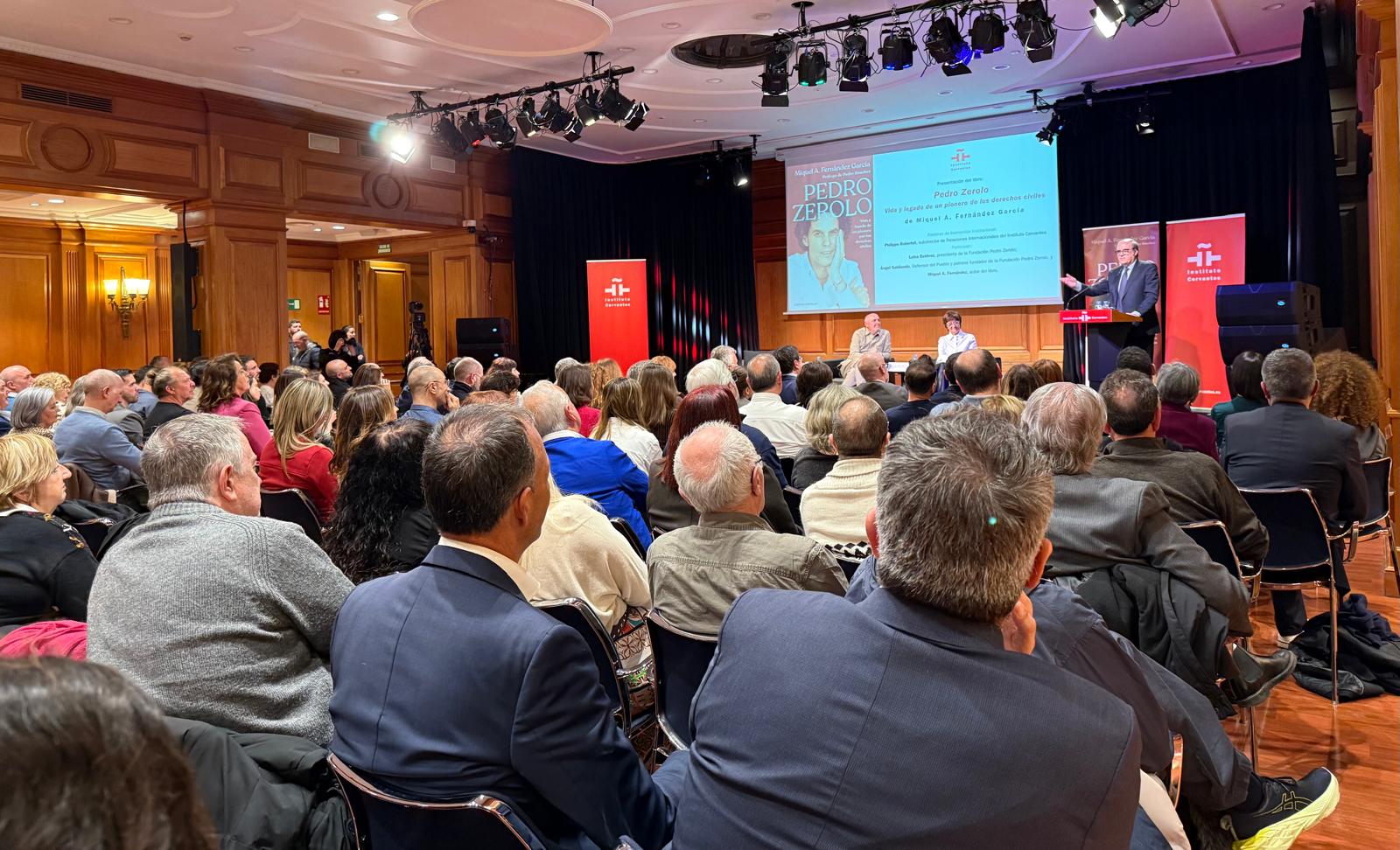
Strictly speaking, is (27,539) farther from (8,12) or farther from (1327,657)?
(8,12)

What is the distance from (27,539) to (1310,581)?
411 cm

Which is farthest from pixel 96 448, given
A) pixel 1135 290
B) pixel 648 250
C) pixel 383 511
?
pixel 648 250

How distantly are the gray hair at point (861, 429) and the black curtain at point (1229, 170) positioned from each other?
8000 mm

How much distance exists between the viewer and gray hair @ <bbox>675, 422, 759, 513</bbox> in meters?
2.35

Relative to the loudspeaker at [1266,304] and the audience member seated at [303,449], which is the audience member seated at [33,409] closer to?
the audience member seated at [303,449]

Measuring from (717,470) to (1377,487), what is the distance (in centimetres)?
338

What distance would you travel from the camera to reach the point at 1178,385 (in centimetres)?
414

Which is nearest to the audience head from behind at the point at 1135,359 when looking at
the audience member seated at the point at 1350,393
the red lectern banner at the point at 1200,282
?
the audience member seated at the point at 1350,393

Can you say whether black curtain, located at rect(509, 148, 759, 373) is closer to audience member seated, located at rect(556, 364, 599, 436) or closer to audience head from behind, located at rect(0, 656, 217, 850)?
audience member seated, located at rect(556, 364, 599, 436)

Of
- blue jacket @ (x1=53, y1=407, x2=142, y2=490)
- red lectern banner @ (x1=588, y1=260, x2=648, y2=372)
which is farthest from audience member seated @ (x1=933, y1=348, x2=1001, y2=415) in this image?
red lectern banner @ (x1=588, y1=260, x2=648, y2=372)

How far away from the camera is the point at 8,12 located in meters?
7.46

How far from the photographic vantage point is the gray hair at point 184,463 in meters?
1.98

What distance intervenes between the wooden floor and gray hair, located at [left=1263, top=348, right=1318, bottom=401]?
1.08 meters

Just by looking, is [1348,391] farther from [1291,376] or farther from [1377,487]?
[1291,376]
